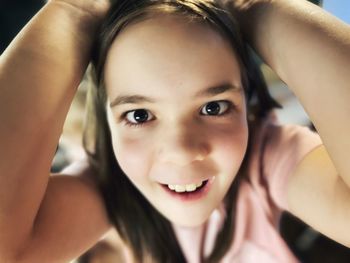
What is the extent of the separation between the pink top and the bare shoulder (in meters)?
0.11

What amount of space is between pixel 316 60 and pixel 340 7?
0.14 metres

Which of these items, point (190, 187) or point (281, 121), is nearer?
point (190, 187)

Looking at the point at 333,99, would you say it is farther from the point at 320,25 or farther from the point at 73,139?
the point at 73,139

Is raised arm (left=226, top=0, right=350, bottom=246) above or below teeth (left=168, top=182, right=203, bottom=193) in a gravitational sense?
above

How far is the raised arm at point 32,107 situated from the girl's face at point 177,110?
4 cm

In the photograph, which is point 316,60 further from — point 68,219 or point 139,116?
point 68,219

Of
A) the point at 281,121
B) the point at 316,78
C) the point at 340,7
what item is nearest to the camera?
the point at 316,78

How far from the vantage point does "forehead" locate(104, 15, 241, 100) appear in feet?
1.46

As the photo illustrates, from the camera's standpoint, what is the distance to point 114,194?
1.96 feet

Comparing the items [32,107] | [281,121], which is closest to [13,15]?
[32,107]

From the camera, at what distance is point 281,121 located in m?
0.65

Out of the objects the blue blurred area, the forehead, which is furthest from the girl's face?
the blue blurred area

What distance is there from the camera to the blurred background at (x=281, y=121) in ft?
1.88

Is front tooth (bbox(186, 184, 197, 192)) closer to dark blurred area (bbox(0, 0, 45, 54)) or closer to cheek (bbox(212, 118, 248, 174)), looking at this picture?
cheek (bbox(212, 118, 248, 174))
